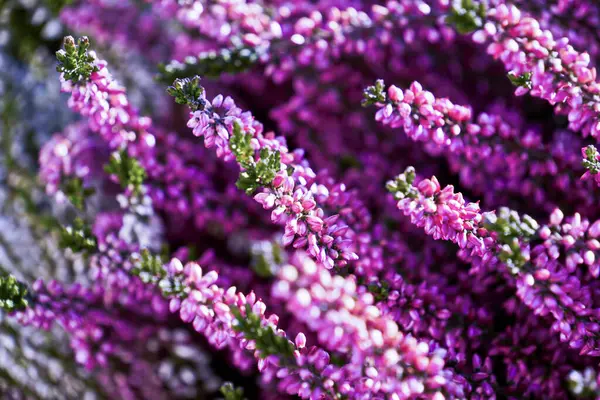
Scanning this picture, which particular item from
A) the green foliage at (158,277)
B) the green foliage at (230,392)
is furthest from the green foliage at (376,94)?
the green foliage at (230,392)

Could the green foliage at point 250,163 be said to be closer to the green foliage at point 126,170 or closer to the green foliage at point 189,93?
the green foliage at point 189,93

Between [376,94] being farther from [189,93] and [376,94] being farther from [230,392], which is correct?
[230,392]

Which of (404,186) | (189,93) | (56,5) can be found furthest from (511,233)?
(56,5)

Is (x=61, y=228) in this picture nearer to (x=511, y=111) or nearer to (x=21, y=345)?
(x=21, y=345)

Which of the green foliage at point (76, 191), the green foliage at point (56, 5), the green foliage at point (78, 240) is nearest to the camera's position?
the green foliage at point (78, 240)

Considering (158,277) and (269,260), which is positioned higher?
(269,260)

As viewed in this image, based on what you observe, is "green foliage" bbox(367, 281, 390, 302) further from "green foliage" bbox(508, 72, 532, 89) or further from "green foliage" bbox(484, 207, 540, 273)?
"green foliage" bbox(508, 72, 532, 89)
